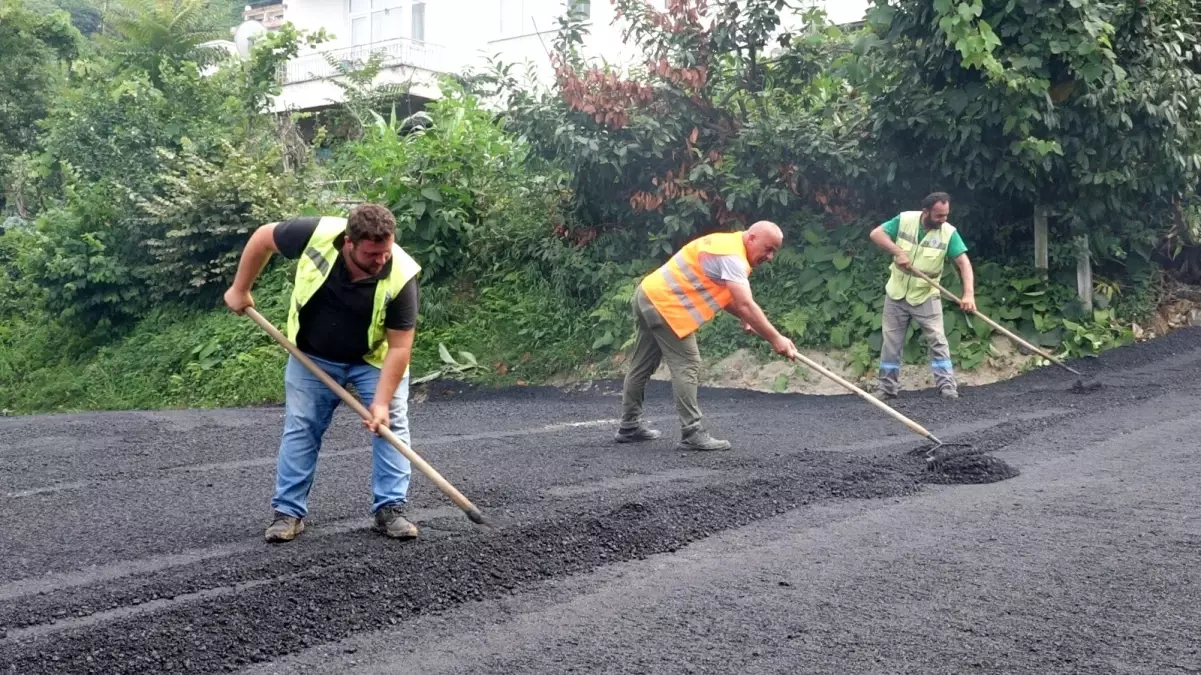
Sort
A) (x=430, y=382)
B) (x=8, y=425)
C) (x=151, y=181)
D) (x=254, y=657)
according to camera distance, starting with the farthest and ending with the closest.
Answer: (x=151, y=181)
(x=430, y=382)
(x=8, y=425)
(x=254, y=657)

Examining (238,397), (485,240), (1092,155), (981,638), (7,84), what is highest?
(7,84)

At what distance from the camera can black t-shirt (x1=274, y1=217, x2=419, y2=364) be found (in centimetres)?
495

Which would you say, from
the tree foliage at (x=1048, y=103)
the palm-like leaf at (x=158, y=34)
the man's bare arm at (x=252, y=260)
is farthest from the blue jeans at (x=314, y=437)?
the palm-like leaf at (x=158, y=34)

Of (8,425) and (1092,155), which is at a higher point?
(1092,155)

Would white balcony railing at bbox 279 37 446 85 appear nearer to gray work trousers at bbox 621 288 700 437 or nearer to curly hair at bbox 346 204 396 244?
gray work trousers at bbox 621 288 700 437

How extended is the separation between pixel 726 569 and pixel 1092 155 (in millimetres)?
7176

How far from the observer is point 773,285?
11.8m

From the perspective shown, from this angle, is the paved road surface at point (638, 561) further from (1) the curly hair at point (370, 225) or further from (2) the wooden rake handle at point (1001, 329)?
(2) the wooden rake handle at point (1001, 329)

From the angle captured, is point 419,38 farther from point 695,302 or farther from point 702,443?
point 702,443

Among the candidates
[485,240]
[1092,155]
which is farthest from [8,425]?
[1092,155]

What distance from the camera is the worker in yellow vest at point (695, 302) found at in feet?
23.7

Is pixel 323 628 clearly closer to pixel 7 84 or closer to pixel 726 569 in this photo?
pixel 726 569

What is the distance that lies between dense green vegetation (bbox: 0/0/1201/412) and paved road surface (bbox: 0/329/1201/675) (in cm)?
302

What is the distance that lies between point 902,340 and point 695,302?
10.5 ft
